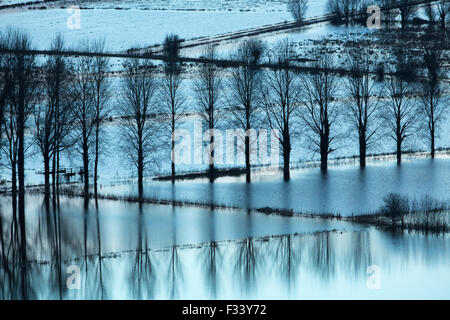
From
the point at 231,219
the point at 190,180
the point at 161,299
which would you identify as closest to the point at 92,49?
the point at 190,180

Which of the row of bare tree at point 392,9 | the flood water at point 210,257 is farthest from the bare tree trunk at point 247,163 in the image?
the row of bare tree at point 392,9

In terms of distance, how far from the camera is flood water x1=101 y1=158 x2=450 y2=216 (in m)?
26.4

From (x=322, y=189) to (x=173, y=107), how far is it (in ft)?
20.1

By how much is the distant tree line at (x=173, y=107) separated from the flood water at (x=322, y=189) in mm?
680

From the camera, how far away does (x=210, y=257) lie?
20953mm

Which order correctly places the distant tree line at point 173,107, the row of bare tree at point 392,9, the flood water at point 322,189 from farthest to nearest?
the row of bare tree at point 392,9 < the distant tree line at point 173,107 < the flood water at point 322,189

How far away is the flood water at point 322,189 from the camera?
26438 mm

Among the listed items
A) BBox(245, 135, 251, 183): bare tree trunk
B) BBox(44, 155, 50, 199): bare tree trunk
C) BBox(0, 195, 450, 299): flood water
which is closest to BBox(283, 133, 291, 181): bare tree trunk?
BBox(245, 135, 251, 183): bare tree trunk

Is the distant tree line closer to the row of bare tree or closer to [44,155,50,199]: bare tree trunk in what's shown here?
[44,155,50,199]: bare tree trunk

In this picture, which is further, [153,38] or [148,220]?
[153,38]

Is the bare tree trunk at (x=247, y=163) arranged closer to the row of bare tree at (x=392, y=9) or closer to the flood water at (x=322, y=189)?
the flood water at (x=322, y=189)

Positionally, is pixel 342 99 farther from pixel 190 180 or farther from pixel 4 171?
pixel 4 171
